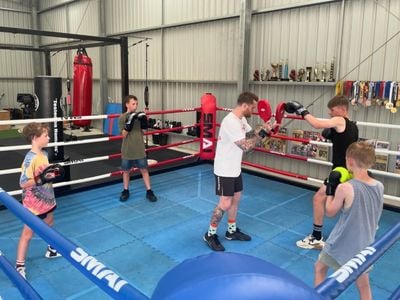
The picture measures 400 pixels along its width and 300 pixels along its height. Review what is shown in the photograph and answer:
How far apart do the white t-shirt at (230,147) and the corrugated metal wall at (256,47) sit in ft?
10.2

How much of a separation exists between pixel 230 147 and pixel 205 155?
354cm

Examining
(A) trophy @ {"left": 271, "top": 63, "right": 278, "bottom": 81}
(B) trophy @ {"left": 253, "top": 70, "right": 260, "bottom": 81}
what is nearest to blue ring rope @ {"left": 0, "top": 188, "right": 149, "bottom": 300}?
(A) trophy @ {"left": 271, "top": 63, "right": 278, "bottom": 81}

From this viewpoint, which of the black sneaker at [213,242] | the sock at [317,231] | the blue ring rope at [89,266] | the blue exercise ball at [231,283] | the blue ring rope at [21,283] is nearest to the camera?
the blue exercise ball at [231,283]

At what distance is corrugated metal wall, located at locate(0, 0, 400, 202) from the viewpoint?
5402 millimetres

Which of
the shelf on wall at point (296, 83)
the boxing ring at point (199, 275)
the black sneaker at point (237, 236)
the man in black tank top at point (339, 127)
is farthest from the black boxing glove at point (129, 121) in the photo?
the boxing ring at point (199, 275)

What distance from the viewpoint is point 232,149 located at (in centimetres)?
337

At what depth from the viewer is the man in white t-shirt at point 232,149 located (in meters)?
3.29

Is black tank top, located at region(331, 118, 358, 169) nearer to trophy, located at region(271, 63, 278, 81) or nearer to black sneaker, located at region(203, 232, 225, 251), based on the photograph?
black sneaker, located at region(203, 232, 225, 251)

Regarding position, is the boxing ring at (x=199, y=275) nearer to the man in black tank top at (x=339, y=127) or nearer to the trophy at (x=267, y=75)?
the man in black tank top at (x=339, y=127)

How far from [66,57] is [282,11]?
830 centimetres

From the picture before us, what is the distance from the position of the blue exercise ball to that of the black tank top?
2.71 metres

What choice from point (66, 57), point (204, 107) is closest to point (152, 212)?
point (204, 107)

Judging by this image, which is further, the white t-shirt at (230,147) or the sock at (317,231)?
the sock at (317,231)

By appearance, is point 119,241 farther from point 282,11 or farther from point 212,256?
point 282,11
